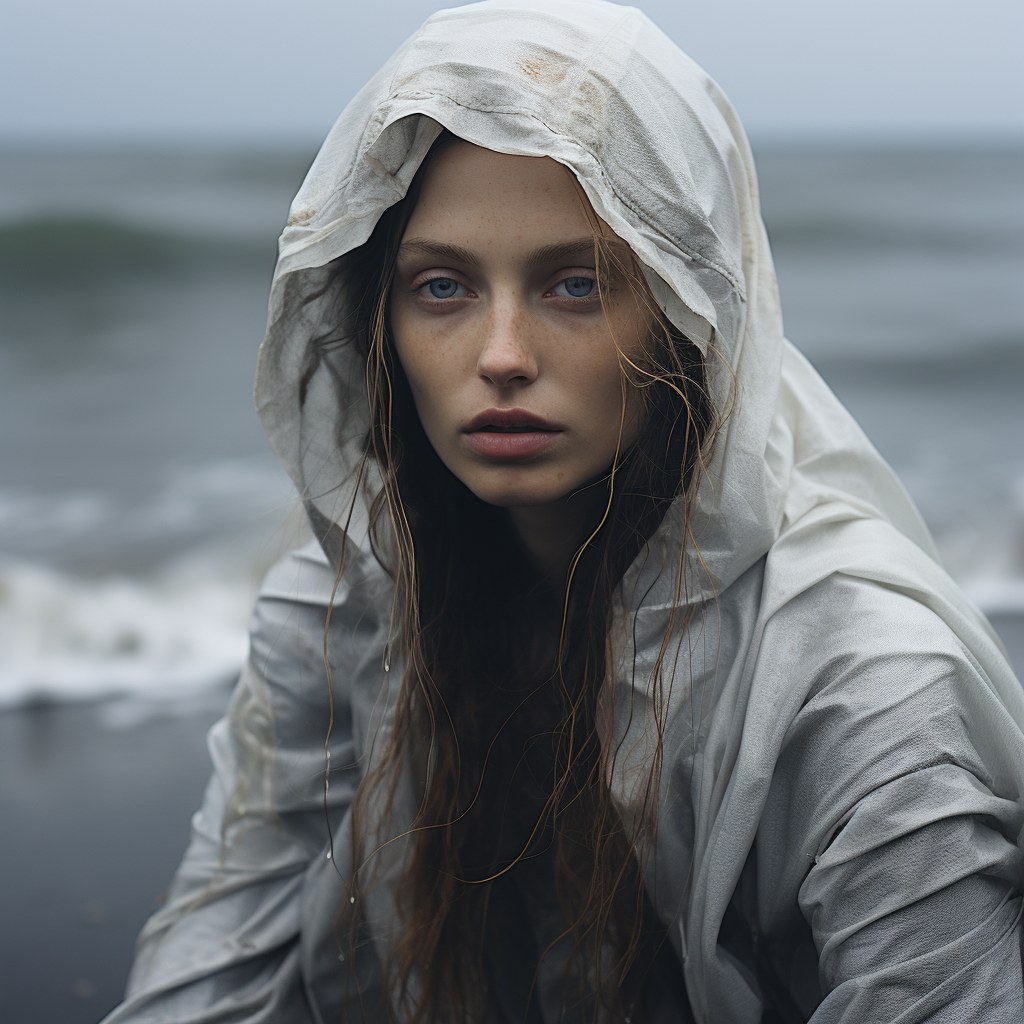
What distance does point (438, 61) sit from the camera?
→ 0.96 m

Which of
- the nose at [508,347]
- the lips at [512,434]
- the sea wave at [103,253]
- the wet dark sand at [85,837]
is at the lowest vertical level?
the wet dark sand at [85,837]

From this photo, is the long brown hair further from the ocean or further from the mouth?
the ocean

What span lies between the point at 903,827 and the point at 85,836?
196 centimetres

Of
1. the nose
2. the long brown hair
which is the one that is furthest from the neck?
the nose

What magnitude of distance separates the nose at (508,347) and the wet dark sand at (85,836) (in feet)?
3.91

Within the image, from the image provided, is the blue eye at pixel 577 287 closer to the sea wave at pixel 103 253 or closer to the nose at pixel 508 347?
the nose at pixel 508 347

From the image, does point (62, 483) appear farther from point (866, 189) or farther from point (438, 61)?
point (866, 189)

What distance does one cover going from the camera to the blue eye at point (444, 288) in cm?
103

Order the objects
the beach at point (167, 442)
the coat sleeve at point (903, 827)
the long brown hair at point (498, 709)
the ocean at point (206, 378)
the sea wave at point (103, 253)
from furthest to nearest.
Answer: the sea wave at point (103, 253) → the ocean at point (206, 378) → the beach at point (167, 442) → the long brown hair at point (498, 709) → the coat sleeve at point (903, 827)

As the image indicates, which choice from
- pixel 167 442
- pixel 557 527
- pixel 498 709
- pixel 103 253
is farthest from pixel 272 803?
pixel 103 253

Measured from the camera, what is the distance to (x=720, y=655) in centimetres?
104

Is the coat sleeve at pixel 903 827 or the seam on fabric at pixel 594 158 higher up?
the seam on fabric at pixel 594 158

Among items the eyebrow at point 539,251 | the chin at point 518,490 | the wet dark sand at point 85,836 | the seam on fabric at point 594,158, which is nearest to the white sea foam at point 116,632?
the wet dark sand at point 85,836

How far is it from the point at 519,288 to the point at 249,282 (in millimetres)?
8188
